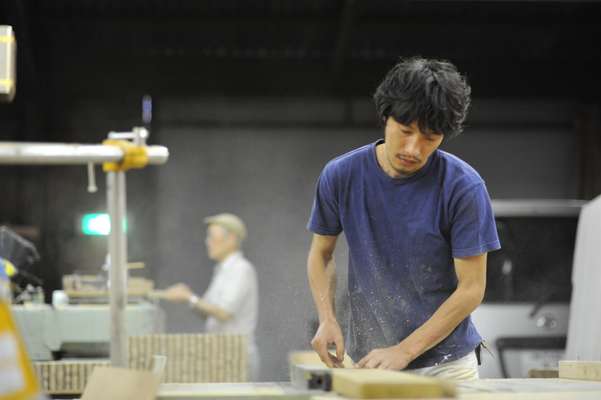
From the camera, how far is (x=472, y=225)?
9.24 ft

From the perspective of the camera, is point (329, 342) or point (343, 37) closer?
point (329, 342)

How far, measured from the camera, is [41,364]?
4.92m

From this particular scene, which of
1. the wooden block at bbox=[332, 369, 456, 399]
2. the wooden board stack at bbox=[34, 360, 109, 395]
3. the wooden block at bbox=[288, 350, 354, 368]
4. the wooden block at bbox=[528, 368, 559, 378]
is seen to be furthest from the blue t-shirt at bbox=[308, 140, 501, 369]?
the wooden board stack at bbox=[34, 360, 109, 395]

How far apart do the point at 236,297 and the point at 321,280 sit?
120 inches

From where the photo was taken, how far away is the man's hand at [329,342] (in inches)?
115

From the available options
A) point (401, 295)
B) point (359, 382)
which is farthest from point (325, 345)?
point (359, 382)

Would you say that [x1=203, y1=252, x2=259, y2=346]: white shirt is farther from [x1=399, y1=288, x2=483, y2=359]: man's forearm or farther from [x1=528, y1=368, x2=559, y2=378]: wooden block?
[x1=399, y1=288, x2=483, y2=359]: man's forearm

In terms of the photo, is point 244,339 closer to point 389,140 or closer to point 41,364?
point 41,364

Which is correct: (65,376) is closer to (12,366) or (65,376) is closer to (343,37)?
(12,366)

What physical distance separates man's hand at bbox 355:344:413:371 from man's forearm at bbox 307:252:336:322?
11.3 inches

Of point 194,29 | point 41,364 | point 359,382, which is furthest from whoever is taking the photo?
point 194,29

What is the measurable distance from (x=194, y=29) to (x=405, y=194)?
6745 millimetres

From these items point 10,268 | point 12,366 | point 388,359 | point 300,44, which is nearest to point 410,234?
point 388,359

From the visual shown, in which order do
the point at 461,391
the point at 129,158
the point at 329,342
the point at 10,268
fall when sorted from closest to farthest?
1. the point at 129,158
2. the point at 461,391
3. the point at 329,342
4. the point at 10,268
